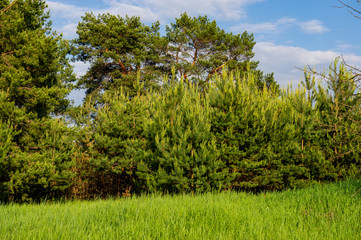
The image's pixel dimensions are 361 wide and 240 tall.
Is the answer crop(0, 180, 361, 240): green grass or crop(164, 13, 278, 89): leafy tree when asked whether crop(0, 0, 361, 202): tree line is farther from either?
crop(164, 13, 278, 89): leafy tree

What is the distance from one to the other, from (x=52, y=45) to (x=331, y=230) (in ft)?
38.4

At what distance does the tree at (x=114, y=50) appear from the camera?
24188mm

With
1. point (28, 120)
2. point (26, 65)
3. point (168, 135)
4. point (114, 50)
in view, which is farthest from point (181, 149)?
point (114, 50)

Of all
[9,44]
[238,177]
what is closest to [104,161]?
[238,177]

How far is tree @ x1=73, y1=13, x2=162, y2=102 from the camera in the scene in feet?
79.4

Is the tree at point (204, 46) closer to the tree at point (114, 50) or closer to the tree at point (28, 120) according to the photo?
the tree at point (114, 50)

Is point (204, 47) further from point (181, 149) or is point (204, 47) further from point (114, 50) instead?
point (181, 149)

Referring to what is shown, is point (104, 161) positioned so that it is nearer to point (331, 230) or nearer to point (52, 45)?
point (52, 45)

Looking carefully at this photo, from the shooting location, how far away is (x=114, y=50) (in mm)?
24531

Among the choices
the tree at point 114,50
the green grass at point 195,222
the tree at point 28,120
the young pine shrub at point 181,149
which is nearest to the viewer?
the green grass at point 195,222

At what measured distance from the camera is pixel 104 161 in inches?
465

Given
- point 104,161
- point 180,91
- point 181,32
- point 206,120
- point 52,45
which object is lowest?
point 104,161

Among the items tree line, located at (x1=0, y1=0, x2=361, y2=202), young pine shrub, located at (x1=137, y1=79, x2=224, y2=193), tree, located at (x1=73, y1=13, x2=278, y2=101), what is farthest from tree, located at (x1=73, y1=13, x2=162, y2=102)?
young pine shrub, located at (x1=137, y1=79, x2=224, y2=193)

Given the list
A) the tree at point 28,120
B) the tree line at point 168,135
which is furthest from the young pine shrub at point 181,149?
the tree at point 28,120
